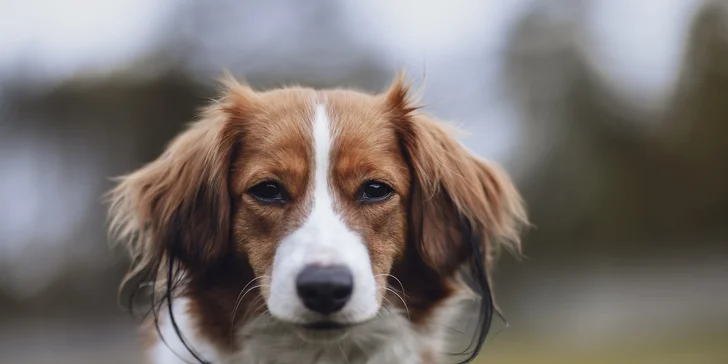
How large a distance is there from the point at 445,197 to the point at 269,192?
97 centimetres

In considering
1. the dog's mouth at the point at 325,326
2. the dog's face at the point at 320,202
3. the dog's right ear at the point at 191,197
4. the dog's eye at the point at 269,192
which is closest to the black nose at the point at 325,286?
the dog's face at the point at 320,202

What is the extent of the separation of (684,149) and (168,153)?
63.5 ft

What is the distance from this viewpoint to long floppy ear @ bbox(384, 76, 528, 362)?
403 centimetres

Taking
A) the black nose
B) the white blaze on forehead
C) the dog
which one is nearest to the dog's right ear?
the dog

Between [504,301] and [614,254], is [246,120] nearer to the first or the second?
[504,301]

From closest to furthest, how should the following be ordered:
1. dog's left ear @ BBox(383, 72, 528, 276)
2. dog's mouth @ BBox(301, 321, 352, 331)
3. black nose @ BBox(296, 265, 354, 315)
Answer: black nose @ BBox(296, 265, 354, 315), dog's mouth @ BBox(301, 321, 352, 331), dog's left ear @ BBox(383, 72, 528, 276)

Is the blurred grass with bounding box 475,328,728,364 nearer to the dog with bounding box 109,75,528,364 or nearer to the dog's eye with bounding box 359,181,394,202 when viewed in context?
the dog with bounding box 109,75,528,364

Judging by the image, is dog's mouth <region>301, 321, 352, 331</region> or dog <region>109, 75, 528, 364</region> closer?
dog's mouth <region>301, 321, 352, 331</region>

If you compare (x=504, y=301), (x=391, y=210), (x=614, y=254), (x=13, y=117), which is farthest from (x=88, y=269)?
(x=614, y=254)

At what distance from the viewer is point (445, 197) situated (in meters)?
4.17

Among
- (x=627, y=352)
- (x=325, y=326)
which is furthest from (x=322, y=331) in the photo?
(x=627, y=352)

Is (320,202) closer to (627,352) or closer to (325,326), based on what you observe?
(325,326)

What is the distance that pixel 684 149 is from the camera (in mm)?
21234

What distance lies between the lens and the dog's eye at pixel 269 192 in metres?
3.70
